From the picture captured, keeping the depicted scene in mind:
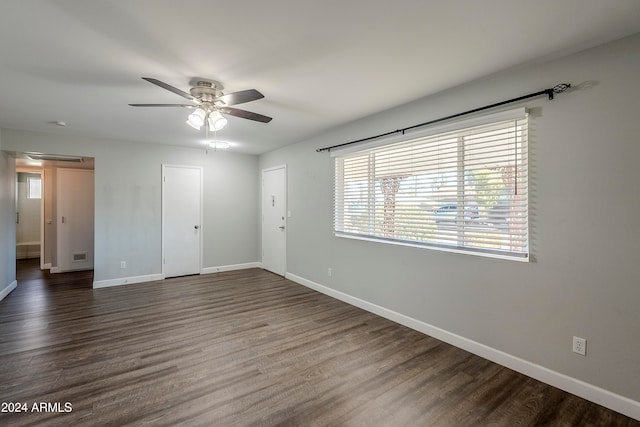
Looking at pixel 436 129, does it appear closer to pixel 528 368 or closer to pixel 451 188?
pixel 451 188

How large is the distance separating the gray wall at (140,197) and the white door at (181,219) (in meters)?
0.12

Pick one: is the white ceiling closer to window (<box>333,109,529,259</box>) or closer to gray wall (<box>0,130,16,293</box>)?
window (<box>333,109,529,259</box>)

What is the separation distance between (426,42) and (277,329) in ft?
9.85

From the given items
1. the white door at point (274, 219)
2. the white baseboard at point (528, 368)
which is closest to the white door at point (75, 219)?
the white door at point (274, 219)

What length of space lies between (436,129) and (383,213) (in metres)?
1.14

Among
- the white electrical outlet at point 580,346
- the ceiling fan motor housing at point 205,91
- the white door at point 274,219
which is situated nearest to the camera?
the white electrical outlet at point 580,346

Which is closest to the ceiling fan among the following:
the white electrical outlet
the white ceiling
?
the white ceiling

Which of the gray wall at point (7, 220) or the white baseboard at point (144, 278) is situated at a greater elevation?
the gray wall at point (7, 220)

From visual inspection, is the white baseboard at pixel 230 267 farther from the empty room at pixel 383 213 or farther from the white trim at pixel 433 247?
the white trim at pixel 433 247

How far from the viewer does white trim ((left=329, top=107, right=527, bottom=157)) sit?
2.42 metres

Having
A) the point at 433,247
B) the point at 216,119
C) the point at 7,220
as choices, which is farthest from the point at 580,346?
the point at 7,220

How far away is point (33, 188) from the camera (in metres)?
7.67

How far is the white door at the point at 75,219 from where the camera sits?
593 cm

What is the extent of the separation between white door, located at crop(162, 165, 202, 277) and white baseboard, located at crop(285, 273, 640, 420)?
377 cm
